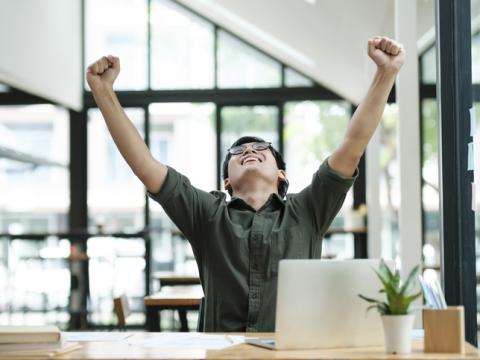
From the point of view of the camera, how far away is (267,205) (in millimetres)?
2693

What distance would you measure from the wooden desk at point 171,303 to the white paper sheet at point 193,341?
1.82 m

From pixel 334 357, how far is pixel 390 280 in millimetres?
218

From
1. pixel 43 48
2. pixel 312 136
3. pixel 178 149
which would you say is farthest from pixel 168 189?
pixel 178 149

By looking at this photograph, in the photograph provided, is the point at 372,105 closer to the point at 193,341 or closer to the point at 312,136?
the point at 193,341

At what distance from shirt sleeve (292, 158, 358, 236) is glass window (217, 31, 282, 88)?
280 inches

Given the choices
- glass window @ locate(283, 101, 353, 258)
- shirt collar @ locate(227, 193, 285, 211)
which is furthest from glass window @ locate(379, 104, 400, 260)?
shirt collar @ locate(227, 193, 285, 211)

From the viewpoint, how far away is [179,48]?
9.91m

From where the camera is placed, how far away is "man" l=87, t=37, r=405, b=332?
96.4 inches

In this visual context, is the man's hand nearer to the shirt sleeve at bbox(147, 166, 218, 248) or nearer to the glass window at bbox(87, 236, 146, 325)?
the shirt sleeve at bbox(147, 166, 218, 248)

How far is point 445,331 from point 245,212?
83 cm

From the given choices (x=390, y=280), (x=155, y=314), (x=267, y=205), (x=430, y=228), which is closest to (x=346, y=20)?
(x=430, y=228)

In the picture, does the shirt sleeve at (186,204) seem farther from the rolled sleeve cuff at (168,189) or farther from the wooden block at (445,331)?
the wooden block at (445,331)

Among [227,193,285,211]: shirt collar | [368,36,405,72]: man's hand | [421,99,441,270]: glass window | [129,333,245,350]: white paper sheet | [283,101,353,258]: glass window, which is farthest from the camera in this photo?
[283,101,353,258]: glass window

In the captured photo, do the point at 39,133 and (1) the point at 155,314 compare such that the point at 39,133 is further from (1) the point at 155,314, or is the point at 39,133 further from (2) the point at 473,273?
(2) the point at 473,273
